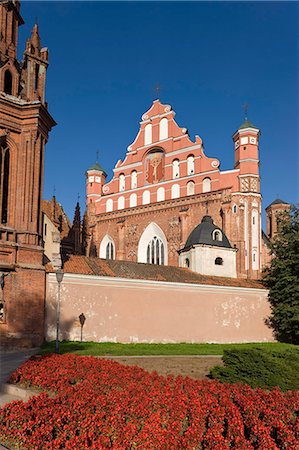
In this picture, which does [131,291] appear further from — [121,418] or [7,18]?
[121,418]

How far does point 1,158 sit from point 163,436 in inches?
→ 685

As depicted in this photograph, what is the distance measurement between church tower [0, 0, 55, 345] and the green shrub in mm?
9665

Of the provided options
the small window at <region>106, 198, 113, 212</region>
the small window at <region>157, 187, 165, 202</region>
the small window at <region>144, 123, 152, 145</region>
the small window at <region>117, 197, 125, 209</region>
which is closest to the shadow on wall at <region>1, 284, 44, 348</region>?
the small window at <region>157, 187, 165, 202</region>

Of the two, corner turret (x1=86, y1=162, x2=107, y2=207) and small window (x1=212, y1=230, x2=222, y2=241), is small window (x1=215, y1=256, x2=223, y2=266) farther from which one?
corner turret (x1=86, y1=162, x2=107, y2=207)

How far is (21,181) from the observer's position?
21000 mm

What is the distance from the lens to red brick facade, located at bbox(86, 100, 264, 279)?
3775 cm

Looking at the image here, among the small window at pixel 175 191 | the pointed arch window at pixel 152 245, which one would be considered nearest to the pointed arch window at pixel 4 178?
the pointed arch window at pixel 152 245

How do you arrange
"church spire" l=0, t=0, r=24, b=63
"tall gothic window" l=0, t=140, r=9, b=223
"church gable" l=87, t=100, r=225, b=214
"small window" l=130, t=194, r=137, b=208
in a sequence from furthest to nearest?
1. "small window" l=130, t=194, r=137, b=208
2. "church gable" l=87, t=100, r=225, b=214
3. "church spire" l=0, t=0, r=24, b=63
4. "tall gothic window" l=0, t=140, r=9, b=223

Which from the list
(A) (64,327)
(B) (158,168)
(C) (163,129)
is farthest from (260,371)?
(C) (163,129)

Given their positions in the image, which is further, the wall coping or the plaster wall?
the wall coping

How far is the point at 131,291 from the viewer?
25.4 m

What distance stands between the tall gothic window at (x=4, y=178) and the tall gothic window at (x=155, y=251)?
22.1 m

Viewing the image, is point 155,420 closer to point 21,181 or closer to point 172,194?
point 21,181

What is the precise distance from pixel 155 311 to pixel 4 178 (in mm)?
10858
